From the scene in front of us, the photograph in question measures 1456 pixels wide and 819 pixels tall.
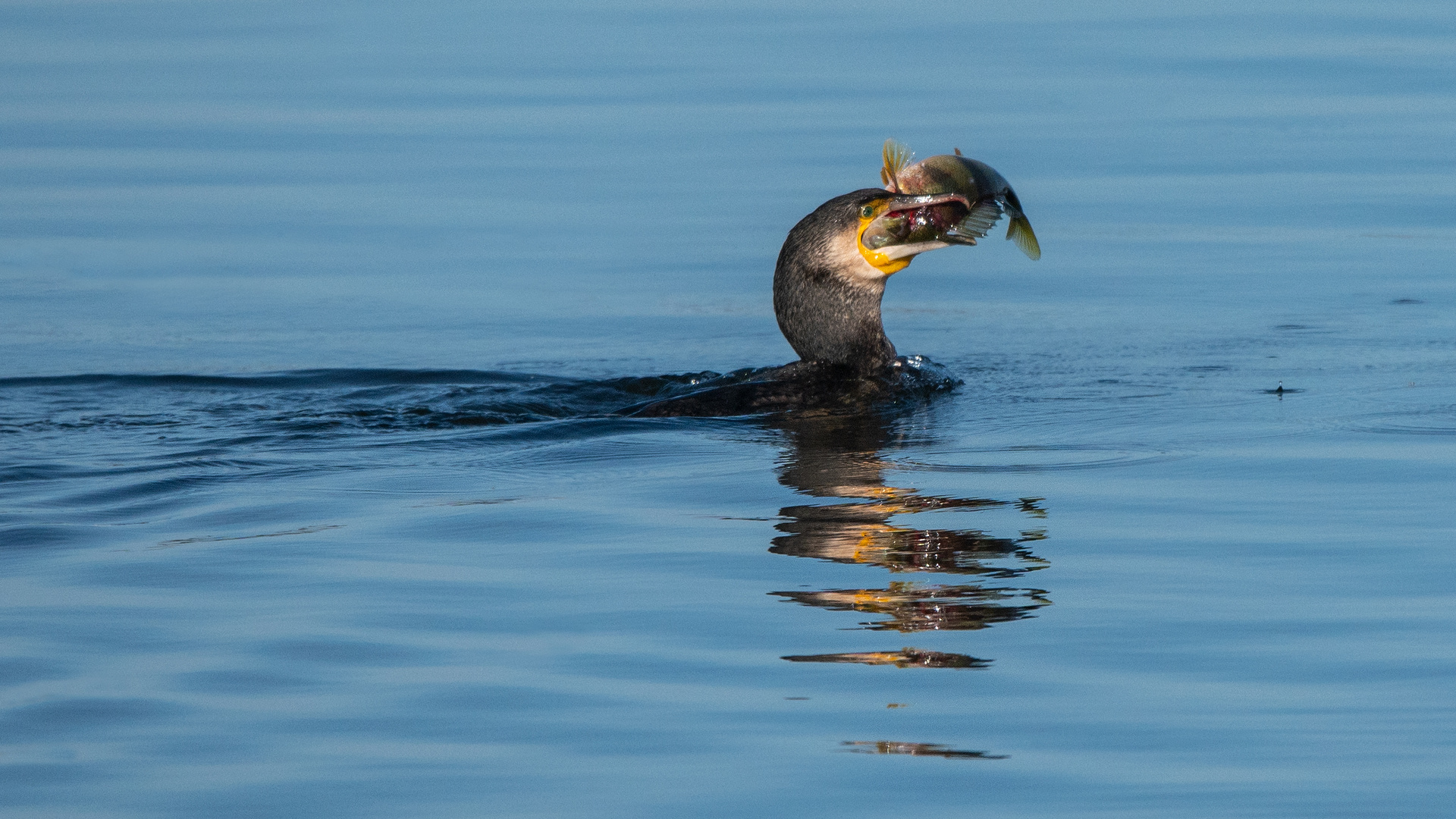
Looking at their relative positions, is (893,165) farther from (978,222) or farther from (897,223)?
(978,222)

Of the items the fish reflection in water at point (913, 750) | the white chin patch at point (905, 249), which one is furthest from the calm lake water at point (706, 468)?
the white chin patch at point (905, 249)

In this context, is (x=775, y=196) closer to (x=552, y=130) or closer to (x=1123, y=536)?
(x=552, y=130)

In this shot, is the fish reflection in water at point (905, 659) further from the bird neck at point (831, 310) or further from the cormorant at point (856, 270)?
the bird neck at point (831, 310)

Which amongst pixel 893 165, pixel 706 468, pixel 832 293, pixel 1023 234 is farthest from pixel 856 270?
pixel 706 468

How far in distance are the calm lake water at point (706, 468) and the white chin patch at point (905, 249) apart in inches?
28.2

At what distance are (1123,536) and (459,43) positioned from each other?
54.6 feet

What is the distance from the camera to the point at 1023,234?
31.1ft

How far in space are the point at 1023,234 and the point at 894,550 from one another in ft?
11.7

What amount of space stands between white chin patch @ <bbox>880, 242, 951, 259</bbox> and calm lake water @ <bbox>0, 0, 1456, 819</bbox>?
0.72m

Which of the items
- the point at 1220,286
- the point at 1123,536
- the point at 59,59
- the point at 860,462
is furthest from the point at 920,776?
the point at 59,59

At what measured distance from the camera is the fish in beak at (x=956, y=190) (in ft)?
29.8

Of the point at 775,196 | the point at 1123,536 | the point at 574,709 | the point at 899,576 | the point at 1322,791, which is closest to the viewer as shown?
the point at 1322,791

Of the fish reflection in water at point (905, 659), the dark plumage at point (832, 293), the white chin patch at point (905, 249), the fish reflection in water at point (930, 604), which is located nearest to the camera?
the fish reflection in water at point (905, 659)

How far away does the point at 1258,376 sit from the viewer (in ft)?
31.2
